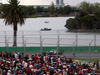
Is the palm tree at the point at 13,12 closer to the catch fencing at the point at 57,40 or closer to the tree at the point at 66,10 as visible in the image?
the catch fencing at the point at 57,40

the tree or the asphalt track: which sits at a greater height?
the tree

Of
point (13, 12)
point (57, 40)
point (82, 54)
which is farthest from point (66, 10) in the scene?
point (82, 54)

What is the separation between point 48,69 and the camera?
18328mm

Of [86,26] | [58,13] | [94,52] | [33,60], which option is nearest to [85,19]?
[86,26]

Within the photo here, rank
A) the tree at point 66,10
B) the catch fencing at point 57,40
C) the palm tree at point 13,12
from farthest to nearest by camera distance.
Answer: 1. the tree at point 66,10
2. the palm tree at point 13,12
3. the catch fencing at point 57,40

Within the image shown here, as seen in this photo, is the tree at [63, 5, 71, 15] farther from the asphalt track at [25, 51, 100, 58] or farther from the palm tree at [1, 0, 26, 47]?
the asphalt track at [25, 51, 100, 58]

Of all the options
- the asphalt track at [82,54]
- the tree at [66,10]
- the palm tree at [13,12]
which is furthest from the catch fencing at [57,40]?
the tree at [66,10]

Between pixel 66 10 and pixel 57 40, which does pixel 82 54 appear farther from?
pixel 66 10

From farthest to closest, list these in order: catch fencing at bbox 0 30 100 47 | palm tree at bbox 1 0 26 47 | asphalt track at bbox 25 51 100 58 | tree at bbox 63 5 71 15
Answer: tree at bbox 63 5 71 15, palm tree at bbox 1 0 26 47, catch fencing at bbox 0 30 100 47, asphalt track at bbox 25 51 100 58

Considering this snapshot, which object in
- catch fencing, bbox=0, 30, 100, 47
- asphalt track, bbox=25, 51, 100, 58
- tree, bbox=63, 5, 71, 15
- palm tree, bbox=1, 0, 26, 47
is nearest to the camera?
asphalt track, bbox=25, 51, 100, 58

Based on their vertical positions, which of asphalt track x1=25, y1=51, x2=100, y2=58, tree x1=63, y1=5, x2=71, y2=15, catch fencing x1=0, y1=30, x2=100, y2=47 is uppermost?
tree x1=63, y1=5, x2=71, y2=15

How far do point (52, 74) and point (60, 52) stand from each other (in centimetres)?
1099

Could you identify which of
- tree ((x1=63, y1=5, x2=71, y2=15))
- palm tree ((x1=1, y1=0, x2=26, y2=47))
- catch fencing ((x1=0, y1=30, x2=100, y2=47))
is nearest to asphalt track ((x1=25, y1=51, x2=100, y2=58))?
catch fencing ((x1=0, y1=30, x2=100, y2=47))

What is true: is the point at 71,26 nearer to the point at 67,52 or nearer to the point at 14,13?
the point at 14,13
